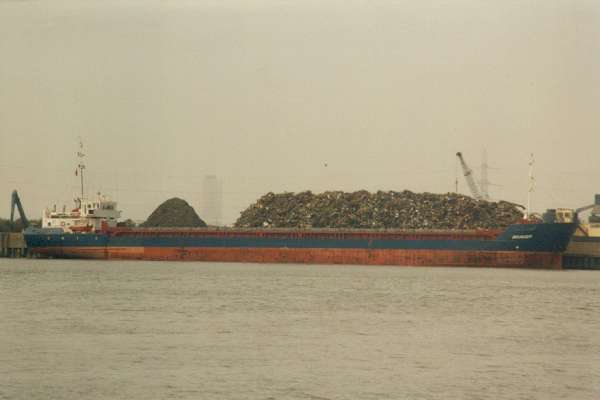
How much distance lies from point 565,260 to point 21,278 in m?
34.6

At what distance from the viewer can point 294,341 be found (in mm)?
24438

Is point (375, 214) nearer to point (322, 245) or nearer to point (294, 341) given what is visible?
point (322, 245)

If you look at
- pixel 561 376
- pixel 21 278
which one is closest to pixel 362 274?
pixel 21 278

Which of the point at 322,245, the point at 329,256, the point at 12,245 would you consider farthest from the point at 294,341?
the point at 12,245

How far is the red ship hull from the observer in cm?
5497

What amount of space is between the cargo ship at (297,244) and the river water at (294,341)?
519 inches

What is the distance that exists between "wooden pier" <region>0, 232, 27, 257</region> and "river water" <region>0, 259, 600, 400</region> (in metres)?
31.7

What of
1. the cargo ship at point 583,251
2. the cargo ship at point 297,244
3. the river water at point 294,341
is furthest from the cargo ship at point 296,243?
the river water at point 294,341

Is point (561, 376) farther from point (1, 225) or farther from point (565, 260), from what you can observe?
point (1, 225)

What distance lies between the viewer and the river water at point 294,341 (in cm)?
1911

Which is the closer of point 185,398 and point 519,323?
point 185,398

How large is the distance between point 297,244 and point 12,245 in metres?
25.2

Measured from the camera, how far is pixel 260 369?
20656 millimetres

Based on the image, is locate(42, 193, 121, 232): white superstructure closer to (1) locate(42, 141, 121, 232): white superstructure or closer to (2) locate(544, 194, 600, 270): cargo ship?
(1) locate(42, 141, 121, 232): white superstructure
